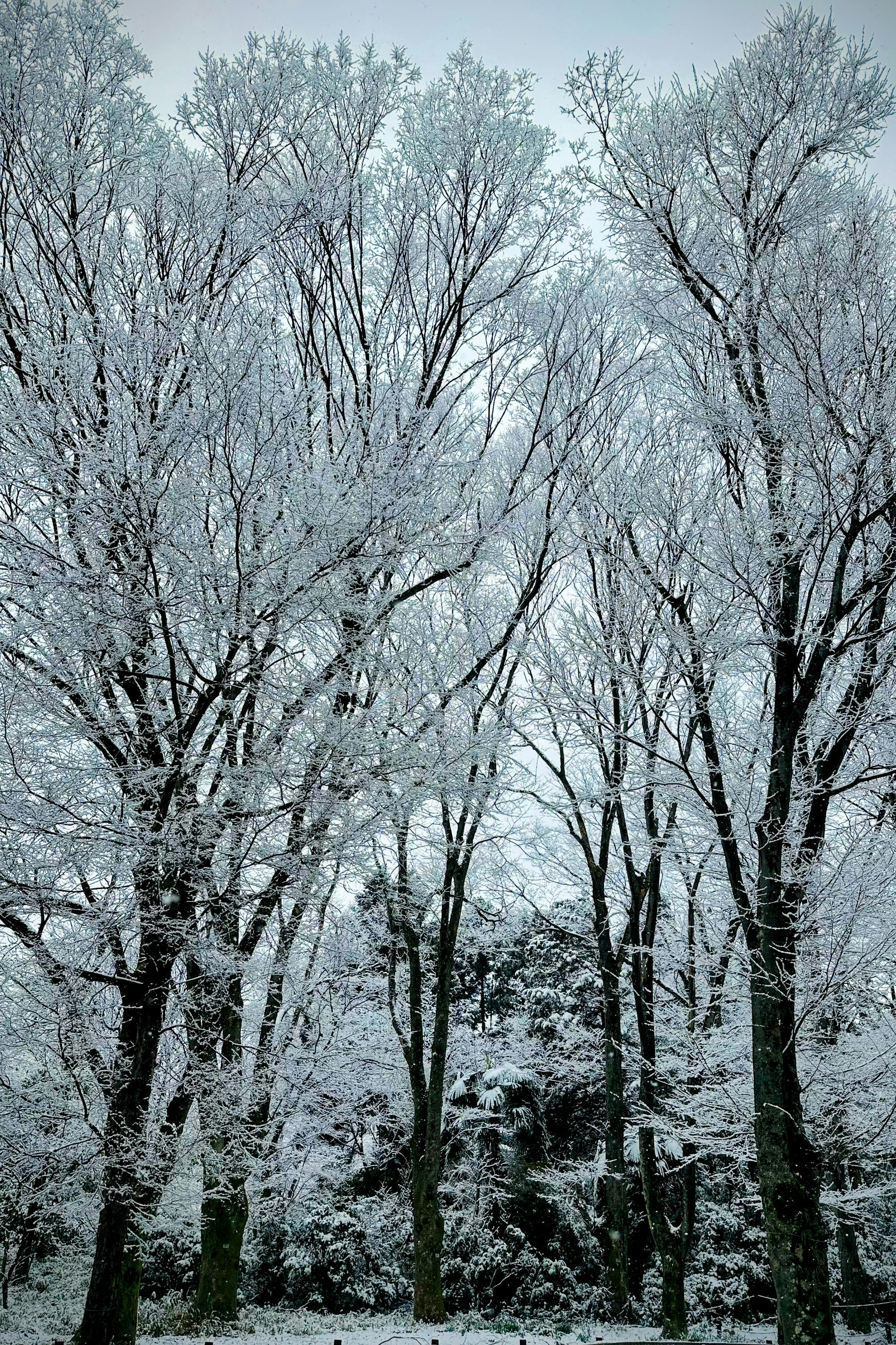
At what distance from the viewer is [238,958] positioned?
5.01 metres

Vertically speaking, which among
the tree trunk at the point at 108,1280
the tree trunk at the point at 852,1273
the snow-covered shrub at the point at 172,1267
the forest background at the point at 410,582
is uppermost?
the forest background at the point at 410,582

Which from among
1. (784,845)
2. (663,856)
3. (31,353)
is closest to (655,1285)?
(663,856)

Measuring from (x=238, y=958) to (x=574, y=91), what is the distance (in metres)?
6.43

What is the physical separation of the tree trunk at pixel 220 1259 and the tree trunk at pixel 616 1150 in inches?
175

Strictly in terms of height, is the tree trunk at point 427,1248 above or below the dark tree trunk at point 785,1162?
below

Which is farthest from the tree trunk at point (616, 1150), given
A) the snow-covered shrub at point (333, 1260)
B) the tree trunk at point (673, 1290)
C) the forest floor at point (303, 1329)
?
the snow-covered shrub at point (333, 1260)

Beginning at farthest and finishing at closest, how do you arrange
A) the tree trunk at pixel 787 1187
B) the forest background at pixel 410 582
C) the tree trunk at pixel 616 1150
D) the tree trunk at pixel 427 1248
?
the tree trunk at pixel 616 1150 < the tree trunk at pixel 427 1248 < the tree trunk at pixel 787 1187 < the forest background at pixel 410 582

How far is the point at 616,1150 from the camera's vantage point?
980 cm

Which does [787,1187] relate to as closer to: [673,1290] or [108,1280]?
[108,1280]

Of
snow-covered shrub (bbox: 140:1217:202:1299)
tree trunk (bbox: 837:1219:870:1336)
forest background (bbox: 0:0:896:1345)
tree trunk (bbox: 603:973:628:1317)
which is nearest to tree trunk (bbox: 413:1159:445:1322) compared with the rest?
forest background (bbox: 0:0:896:1345)

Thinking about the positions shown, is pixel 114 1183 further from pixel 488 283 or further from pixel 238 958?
pixel 488 283

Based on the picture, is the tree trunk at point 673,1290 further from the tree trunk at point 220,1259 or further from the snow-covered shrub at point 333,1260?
the snow-covered shrub at point 333,1260

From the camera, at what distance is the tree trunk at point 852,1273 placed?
10234 millimetres

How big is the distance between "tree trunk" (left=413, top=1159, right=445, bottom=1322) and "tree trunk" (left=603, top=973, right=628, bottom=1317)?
2.33 meters
